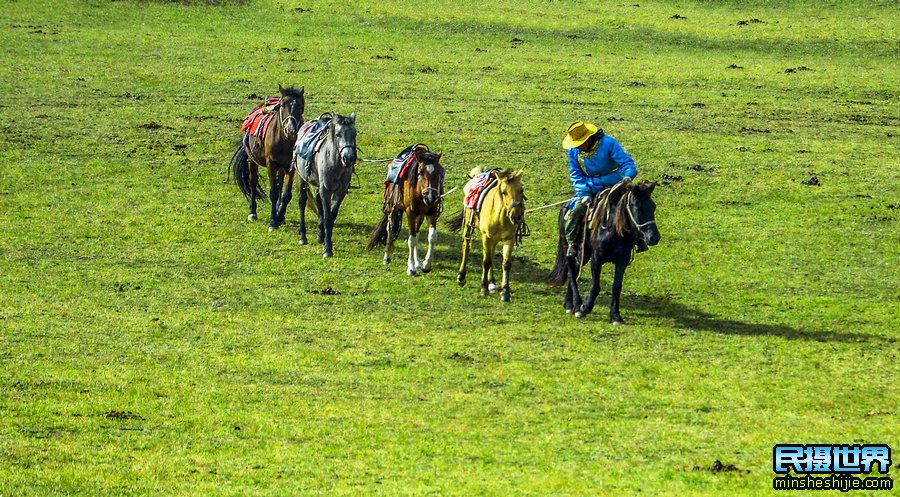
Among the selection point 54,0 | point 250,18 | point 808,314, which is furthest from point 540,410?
point 54,0

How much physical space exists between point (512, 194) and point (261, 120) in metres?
6.82

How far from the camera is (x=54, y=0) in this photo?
41.9 m

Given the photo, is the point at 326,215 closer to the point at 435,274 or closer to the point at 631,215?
the point at 435,274

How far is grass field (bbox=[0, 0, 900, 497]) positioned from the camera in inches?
527

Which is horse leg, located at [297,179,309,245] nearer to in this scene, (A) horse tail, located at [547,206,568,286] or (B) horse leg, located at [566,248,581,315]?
(A) horse tail, located at [547,206,568,286]

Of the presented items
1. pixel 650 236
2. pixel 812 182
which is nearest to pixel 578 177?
pixel 650 236

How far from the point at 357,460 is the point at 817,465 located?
4.49 m

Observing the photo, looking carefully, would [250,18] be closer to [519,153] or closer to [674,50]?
[674,50]

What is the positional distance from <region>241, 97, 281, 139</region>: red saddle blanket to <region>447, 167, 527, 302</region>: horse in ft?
16.5

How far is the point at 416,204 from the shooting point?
66.7ft

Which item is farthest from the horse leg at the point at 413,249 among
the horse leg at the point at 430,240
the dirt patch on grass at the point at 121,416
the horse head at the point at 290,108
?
the dirt patch on grass at the point at 121,416

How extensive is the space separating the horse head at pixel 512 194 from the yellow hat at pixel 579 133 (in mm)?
824

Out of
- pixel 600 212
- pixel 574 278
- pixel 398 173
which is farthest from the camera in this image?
pixel 398 173

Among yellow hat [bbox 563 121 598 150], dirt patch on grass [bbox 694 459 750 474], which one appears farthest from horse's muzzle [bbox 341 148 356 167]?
dirt patch on grass [bbox 694 459 750 474]
